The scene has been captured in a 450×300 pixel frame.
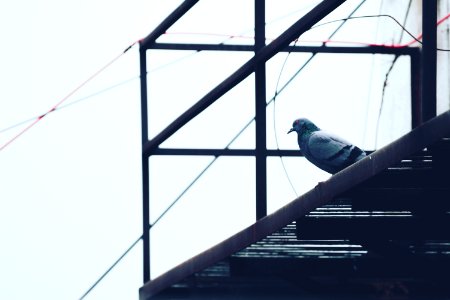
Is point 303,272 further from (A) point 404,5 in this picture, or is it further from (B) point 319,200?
(A) point 404,5

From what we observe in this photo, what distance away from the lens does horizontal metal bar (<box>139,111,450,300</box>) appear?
4.28 m

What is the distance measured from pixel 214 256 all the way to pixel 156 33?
1525 mm

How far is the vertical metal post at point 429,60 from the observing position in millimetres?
4410

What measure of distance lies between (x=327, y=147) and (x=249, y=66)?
955mm

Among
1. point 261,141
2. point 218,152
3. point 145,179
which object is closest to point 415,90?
point 218,152

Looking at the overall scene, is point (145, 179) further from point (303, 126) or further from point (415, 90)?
point (415, 90)

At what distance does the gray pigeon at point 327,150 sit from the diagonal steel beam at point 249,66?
0.80 meters

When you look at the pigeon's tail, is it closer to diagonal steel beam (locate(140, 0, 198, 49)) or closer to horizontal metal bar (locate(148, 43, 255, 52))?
diagonal steel beam (locate(140, 0, 198, 49))

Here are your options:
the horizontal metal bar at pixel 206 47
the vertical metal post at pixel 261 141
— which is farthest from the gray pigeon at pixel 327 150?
the horizontal metal bar at pixel 206 47

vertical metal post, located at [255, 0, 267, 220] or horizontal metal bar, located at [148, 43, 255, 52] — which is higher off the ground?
horizontal metal bar, located at [148, 43, 255, 52]

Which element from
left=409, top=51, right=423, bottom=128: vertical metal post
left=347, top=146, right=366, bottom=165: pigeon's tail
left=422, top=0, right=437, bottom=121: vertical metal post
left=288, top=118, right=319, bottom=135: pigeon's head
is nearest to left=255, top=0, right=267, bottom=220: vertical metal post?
left=347, top=146, right=366, bottom=165: pigeon's tail

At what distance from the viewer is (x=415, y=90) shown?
312 inches

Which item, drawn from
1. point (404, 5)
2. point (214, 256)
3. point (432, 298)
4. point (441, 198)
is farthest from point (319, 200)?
point (404, 5)

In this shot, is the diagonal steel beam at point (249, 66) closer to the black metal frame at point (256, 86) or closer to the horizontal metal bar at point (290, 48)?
the black metal frame at point (256, 86)
